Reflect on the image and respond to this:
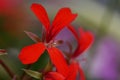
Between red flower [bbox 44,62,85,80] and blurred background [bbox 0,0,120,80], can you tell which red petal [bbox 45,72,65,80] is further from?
blurred background [bbox 0,0,120,80]

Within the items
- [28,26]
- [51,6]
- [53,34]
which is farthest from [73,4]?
[53,34]

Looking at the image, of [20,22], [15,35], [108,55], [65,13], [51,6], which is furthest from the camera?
[108,55]

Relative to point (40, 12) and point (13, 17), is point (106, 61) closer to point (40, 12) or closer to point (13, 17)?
point (13, 17)

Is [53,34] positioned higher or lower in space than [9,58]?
higher

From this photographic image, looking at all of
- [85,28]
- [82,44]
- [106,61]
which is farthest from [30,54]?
[106,61]

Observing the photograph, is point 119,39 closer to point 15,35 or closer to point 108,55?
point 108,55

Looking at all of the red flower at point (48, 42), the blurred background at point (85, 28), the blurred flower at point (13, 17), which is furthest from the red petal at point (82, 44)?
the blurred flower at point (13, 17)
